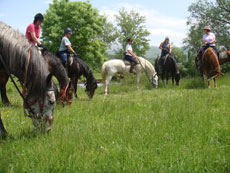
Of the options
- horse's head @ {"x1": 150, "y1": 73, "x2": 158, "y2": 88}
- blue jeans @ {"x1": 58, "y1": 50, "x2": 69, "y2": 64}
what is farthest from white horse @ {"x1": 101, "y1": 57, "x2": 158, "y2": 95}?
blue jeans @ {"x1": 58, "y1": 50, "x2": 69, "y2": 64}

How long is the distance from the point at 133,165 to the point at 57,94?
4.63m

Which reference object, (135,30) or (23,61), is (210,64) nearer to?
(23,61)

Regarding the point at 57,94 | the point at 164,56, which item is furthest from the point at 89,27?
the point at 57,94

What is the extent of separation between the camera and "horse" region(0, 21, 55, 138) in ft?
11.4

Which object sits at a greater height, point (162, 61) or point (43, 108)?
point (162, 61)

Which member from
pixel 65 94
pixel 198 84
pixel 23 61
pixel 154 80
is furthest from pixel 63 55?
pixel 198 84

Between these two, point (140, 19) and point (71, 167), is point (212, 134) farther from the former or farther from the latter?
point (140, 19)

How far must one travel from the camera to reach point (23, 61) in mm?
3576

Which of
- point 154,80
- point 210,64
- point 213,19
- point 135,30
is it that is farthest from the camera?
point 135,30

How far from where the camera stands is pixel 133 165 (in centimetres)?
278

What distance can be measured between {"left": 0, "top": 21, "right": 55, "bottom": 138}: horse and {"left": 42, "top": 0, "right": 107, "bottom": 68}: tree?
104 feet

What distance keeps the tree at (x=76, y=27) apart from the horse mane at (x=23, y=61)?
31.5 meters

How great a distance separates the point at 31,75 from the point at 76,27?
34.8 metres

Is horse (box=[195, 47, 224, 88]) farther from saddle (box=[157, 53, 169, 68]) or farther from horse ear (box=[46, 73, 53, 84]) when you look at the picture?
horse ear (box=[46, 73, 53, 84])
